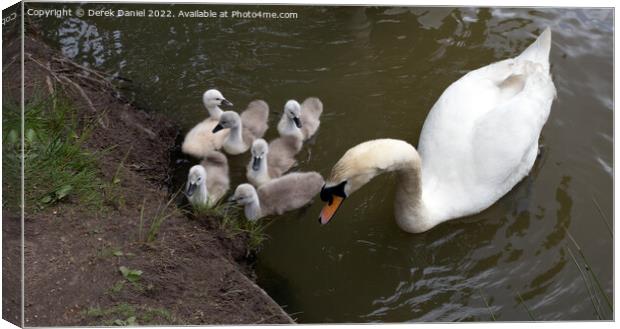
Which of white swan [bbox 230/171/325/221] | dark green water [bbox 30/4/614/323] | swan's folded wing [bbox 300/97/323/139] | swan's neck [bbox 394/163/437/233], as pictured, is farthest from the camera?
swan's folded wing [bbox 300/97/323/139]

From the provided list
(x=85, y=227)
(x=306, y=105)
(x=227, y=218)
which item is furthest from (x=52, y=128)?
(x=306, y=105)

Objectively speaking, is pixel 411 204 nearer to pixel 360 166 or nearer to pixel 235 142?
pixel 360 166

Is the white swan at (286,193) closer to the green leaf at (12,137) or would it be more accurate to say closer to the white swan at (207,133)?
the white swan at (207,133)

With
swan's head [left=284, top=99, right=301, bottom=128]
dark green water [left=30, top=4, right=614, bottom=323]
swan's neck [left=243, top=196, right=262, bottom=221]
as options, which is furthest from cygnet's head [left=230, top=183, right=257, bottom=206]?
swan's head [left=284, top=99, right=301, bottom=128]

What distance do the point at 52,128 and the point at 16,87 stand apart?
15.3 inches

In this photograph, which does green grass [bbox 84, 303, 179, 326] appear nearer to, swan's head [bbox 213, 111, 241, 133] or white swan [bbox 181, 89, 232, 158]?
white swan [bbox 181, 89, 232, 158]

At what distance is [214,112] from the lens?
14.3 feet

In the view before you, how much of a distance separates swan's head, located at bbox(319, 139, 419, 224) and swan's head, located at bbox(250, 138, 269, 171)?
2.41ft

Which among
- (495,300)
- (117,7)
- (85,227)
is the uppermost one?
(117,7)

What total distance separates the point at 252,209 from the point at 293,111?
0.60 meters

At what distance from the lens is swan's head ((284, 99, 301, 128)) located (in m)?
4.30

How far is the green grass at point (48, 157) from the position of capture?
3.30 m

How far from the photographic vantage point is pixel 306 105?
14.5 ft

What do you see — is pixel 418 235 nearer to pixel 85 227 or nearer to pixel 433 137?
pixel 433 137
